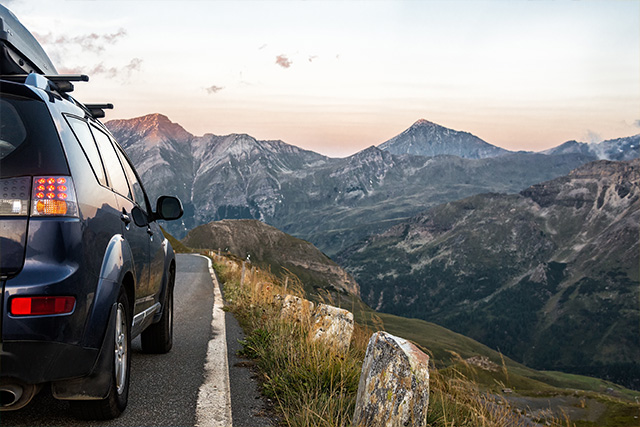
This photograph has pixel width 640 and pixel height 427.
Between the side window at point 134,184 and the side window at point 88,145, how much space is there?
111 centimetres

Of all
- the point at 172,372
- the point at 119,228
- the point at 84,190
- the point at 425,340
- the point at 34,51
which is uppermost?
the point at 34,51

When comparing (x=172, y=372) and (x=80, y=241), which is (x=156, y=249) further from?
(x=80, y=241)

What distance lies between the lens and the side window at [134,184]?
211 inches

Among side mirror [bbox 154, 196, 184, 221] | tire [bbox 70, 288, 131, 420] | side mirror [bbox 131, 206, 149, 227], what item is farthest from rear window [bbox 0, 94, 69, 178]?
side mirror [bbox 154, 196, 184, 221]

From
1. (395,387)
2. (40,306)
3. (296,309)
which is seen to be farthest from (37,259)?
(296,309)

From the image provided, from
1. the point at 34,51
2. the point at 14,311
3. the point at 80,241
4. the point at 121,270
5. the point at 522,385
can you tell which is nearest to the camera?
the point at 14,311

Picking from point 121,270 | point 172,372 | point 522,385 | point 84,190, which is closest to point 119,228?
point 121,270

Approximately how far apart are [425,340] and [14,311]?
573 ft

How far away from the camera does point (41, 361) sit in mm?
3035

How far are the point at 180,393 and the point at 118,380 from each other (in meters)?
0.95

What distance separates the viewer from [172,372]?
18.5 feet

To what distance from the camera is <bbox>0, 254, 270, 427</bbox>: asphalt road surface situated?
396 cm

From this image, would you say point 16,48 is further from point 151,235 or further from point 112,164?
point 151,235

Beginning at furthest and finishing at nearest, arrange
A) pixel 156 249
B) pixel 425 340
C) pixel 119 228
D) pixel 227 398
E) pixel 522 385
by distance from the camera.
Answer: pixel 425 340 < pixel 522 385 < pixel 156 249 < pixel 227 398 < pixel 119 228
